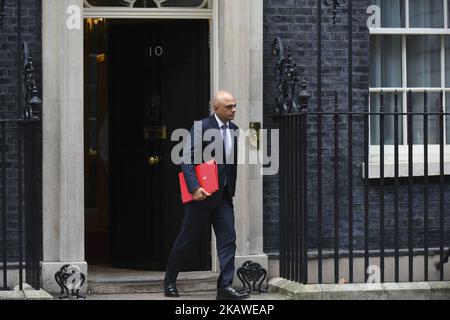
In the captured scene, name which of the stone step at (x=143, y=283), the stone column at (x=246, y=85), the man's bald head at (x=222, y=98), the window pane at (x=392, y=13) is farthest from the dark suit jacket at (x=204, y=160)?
the window pane at (x=392, y=13)

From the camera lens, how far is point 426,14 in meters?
12.5

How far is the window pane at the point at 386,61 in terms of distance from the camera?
12.4 metres

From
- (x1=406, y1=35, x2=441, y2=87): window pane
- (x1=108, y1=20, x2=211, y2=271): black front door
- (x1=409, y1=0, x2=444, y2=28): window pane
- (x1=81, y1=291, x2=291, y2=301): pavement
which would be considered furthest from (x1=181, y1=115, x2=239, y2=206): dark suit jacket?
(x1=409, y1=0, x2=444, y2=28): window pane

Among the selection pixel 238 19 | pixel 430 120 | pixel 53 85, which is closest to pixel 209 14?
pixel 238 19

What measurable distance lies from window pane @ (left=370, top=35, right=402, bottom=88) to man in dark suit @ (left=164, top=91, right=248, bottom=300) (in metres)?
2.10

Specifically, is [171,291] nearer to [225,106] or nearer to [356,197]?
[225,106]

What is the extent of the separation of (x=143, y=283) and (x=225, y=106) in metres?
1.97

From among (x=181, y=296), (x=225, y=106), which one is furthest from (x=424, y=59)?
(x=181, y=296)

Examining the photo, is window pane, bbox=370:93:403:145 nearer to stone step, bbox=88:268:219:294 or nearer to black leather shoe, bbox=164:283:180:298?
stone step, bbox=88:268:219:294

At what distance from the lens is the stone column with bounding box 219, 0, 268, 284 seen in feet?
38.1

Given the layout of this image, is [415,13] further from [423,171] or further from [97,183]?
[97,183]

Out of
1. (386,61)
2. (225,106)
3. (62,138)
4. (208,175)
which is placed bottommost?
(208,175)
